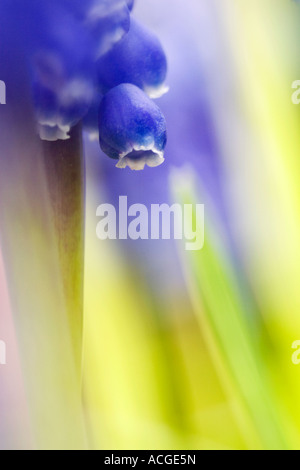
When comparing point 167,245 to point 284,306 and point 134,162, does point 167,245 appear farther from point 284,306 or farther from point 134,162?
point 284,306

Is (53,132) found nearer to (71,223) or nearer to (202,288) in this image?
(71,223)

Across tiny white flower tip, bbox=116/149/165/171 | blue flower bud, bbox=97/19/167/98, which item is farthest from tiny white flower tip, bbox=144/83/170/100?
tiny white flower tip, bbox=116/149/165/171

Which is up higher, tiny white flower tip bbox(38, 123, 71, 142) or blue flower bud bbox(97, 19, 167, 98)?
blue flower bud bbox(97, 19, 167, 98)

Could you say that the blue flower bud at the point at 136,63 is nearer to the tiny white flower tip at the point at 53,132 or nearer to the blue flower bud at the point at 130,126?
the blue flower bud at the point at 130,126

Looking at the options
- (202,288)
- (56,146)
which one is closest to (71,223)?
(56,146)

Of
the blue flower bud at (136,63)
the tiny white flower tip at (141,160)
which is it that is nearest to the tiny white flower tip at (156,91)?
the blue flower bud at (136,63)

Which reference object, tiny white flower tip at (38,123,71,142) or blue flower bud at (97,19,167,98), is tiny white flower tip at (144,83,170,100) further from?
tiny white flower tip at (38,123,71,142)
